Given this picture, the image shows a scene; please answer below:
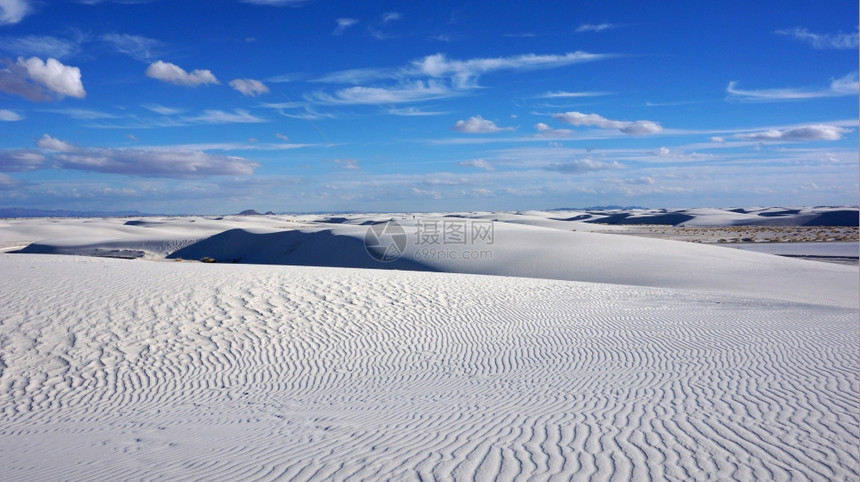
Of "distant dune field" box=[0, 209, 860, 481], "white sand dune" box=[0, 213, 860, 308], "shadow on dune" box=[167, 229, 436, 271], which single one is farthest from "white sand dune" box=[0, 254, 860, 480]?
"shadow on dune" box=[167, 229, 436, 271]

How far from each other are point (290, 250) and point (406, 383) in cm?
2559

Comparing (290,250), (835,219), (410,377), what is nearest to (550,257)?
(290,250)

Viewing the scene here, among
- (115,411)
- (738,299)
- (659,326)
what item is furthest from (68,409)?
(738,299)

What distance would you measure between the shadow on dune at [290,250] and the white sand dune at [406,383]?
42.5 feet

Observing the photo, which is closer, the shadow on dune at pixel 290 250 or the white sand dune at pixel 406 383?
the white sand dune at pixel 406 383

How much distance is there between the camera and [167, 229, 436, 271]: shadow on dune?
28.2m

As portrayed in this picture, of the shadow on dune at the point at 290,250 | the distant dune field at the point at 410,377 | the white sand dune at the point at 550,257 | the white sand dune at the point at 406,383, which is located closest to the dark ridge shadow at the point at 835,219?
the white sand dune at the point at 550,257

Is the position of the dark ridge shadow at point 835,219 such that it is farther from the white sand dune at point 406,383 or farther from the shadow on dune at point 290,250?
the white sand dune at point 406,383

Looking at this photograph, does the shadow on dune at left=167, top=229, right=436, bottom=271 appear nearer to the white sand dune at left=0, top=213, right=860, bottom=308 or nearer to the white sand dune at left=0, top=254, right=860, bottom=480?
the white sand dune at left=0, top=213, right=860, bottom=308

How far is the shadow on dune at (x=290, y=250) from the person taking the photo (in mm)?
28250

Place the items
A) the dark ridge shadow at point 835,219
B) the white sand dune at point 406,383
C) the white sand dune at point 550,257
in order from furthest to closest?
the dark ridge shadow at point 835,219
the white sand dune at point 550,257
the white sand dune at point 406,383

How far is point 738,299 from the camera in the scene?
1490cm

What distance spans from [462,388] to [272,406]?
8.59 feet

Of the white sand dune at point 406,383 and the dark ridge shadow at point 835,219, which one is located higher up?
the dark ridge shadow at point 835,219
